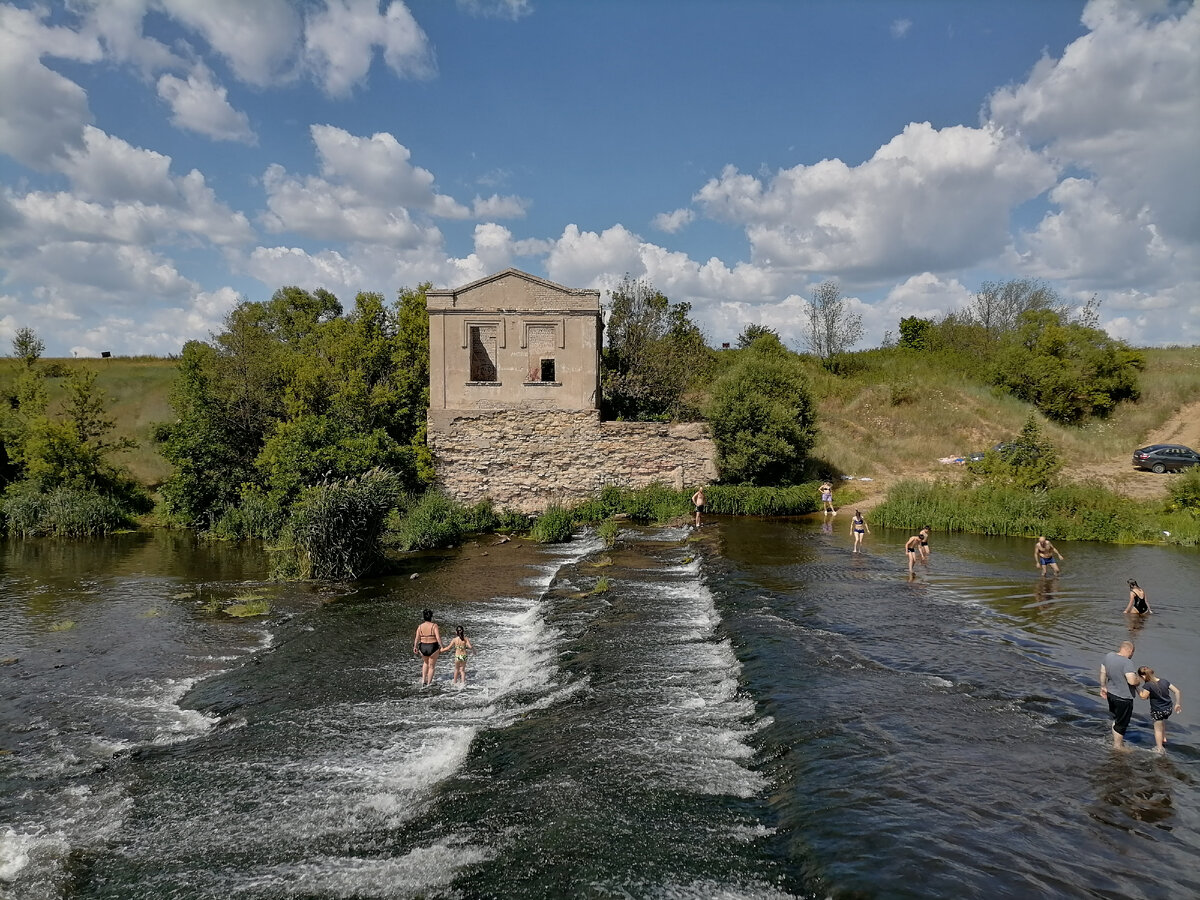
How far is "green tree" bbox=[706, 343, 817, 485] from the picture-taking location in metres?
28.9

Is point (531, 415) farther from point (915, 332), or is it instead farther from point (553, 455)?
point (915, 332)

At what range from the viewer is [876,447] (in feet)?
124

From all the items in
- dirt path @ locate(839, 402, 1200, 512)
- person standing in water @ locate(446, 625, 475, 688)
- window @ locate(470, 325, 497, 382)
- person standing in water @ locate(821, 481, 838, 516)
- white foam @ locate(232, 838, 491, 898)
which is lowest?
white foam @ locate(232, 838, 491, 898)

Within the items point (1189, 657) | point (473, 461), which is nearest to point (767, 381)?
point (473, 461)

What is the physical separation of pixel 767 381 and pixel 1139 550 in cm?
1364

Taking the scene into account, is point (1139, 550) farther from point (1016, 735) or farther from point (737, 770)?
point (737, 770)

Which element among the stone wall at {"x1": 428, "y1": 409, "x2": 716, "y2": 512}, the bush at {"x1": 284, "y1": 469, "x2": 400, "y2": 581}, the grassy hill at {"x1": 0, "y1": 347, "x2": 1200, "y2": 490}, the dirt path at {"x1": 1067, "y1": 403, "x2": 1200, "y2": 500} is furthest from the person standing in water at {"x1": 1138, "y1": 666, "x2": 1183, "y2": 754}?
the grassy hill at {"x1": 0, "y1": 347, "x2": 1200, "y2": 490}

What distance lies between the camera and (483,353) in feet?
97.9

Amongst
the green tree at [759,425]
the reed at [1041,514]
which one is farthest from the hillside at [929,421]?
the green tree at [759,425]

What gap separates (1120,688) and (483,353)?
24389 mm

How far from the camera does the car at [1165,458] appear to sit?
3238 centimetres

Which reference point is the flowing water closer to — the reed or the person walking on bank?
the person walking on bank

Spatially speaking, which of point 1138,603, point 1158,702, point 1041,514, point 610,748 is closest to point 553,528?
point 1138,603

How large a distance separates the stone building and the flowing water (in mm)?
11930
